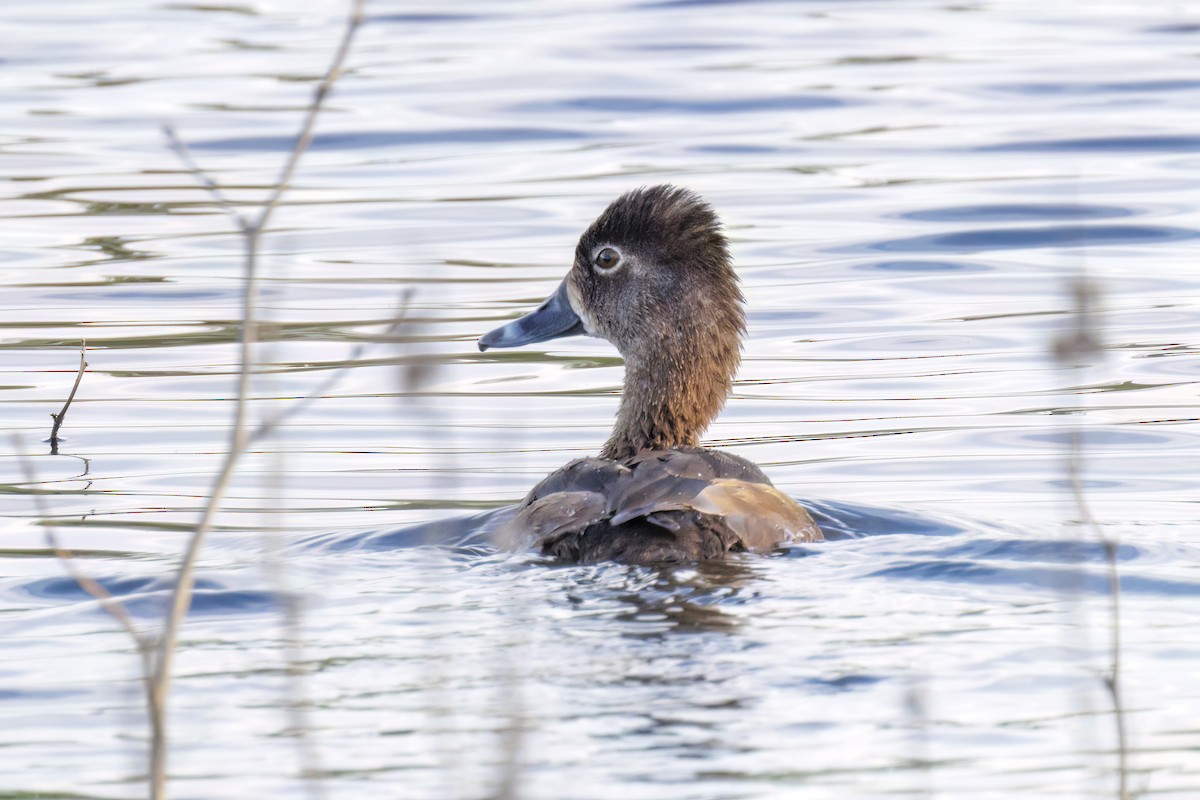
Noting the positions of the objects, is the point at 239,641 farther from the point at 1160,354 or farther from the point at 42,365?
the point at 1160,354

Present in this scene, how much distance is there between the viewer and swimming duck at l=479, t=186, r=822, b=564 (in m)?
6.55

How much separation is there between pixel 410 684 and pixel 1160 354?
20.1ft

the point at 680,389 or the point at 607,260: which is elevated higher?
the point at 607,260

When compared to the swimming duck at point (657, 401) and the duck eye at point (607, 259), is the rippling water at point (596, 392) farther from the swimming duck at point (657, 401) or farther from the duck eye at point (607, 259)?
the duck eye at point (607, 259)

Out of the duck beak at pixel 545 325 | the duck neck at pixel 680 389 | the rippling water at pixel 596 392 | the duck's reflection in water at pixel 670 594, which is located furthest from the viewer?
the duck beak at pixel 545 325

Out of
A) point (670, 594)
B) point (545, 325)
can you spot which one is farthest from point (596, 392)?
point (670, 594)

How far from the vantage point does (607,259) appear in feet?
27.3

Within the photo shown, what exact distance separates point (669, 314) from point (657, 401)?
33 centimetres

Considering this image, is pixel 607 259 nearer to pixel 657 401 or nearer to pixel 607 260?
pixel 607 260

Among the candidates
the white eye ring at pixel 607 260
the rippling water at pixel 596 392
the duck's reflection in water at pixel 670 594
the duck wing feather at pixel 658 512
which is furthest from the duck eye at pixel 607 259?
the duck's reflection in water at pixel 670 594

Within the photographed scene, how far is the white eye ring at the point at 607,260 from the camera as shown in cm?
826

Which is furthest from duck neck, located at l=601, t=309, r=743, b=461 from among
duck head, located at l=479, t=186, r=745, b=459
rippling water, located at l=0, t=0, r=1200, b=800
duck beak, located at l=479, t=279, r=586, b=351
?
duck beak, located at l=479, t=279, r=586, b=351

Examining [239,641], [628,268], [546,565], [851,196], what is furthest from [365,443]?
[851,196]

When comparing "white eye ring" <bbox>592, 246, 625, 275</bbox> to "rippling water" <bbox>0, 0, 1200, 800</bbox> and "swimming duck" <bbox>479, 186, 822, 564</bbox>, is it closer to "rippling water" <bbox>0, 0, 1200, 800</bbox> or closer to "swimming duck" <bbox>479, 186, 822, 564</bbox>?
"swimming duck" <bbox>479, 186, 822, 564</bbox>
